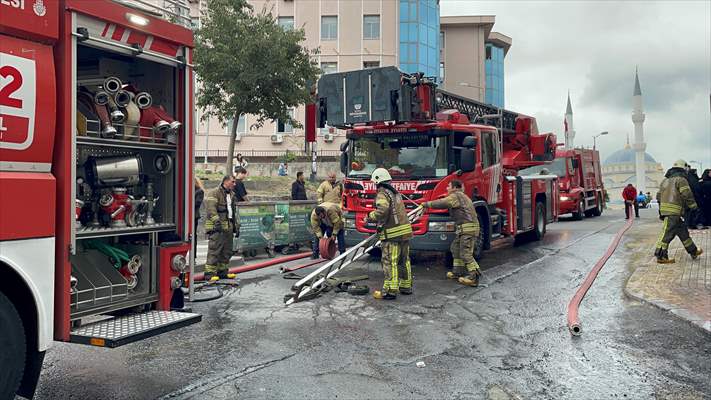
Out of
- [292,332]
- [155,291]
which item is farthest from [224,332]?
[155,291]

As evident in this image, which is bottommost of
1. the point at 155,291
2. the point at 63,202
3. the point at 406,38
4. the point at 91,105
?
the point at 155,291

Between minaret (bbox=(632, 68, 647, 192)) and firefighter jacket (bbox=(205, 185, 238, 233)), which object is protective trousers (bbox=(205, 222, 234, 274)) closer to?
firefighter jacket (bbox=(205, 185, 238, 233))

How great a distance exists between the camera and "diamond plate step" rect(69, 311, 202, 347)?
13.3ft

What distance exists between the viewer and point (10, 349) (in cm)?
360

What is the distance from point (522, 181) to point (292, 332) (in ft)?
28.8

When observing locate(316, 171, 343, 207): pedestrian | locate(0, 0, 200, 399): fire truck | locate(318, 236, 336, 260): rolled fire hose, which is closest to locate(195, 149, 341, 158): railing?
locate(316, 171, 343, 207): pedestrian

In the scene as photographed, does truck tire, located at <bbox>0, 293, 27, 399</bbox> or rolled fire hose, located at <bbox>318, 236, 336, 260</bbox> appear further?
rolled fire hose, located at <bbox>318, 236, 336, 260</bbox>

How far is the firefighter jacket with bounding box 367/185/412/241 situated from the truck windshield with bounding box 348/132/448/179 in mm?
1905

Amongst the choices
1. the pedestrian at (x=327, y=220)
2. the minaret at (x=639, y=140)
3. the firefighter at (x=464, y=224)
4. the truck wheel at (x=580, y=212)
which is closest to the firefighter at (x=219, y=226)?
the pedestrian at (x=327, y=220)

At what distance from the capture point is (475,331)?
21.7 feet

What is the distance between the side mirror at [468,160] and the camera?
32.9ft

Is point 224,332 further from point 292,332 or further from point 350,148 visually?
point 350,148

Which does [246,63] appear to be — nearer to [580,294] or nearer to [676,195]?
[676,195]

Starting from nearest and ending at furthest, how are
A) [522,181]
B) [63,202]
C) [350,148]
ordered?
[63,202], [350,148], [522,181]
